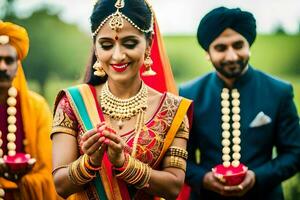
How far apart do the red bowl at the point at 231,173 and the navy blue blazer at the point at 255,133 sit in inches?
3.8

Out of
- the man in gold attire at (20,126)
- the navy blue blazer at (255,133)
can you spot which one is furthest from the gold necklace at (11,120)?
the navy blue blazer at (255,133)

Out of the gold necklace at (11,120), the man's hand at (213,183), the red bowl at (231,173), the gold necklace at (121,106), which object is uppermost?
the gold necklace at (121,106)

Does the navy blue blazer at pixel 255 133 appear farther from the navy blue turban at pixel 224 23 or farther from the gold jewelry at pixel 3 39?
the gold jewelry at pixel 3 39

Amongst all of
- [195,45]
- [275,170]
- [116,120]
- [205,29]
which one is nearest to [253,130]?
[275,170]

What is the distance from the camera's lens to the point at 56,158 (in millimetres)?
4648

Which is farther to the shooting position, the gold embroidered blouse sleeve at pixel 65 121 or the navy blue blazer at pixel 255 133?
the navy blue blazer at pixel 255 133

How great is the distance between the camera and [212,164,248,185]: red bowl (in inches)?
219

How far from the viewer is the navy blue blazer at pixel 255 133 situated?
5.75 metres

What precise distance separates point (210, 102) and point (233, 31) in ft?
1.39

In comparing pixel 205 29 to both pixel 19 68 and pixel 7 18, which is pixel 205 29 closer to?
pixel 19 68

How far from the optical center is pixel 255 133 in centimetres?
576

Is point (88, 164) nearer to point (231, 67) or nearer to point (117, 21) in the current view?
point (117, 21)

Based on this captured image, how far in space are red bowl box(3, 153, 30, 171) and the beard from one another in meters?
1.19

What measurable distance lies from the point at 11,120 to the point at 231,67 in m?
1.30
